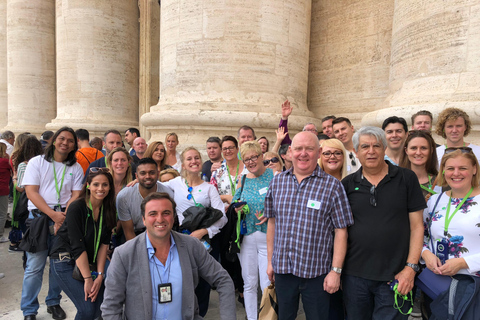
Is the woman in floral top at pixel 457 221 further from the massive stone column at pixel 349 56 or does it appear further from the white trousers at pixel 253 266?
the massive stone column at pixel 349 56

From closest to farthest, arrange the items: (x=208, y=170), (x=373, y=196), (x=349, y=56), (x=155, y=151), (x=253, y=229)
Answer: (x=373, y=196) < (x=253, y=229) < (x=155, y=151) < (x=208, y=170) < (x=349, y=56)

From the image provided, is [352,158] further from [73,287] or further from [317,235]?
[73,287]

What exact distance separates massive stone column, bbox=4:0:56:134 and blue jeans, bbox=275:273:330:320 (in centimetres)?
1326

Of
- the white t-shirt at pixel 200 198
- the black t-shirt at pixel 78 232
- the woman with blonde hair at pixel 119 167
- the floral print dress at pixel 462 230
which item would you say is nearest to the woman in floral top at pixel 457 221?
the floral print dress at pixel 462 230

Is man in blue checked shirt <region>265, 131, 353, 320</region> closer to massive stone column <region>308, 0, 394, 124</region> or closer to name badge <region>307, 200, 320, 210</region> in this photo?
name badge <region>307, 200, 320, 210</region>

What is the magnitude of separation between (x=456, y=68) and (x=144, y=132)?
9.10 m

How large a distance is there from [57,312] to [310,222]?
9.44 feet

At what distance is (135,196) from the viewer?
10.3ft

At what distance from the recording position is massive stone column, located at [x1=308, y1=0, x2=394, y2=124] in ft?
22.0

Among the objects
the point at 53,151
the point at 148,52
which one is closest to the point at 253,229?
the point at 53,151

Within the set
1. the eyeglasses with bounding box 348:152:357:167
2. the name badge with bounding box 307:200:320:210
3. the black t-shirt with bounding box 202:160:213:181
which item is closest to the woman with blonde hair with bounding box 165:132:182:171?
the black t-shirt with bounding box 202:160:213:181

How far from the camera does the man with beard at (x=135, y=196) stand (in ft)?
10.1

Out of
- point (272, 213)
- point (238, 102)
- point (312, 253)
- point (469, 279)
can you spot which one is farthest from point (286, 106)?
point (469, 279)

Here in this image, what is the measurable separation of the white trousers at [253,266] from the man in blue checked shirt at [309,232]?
71 cm
